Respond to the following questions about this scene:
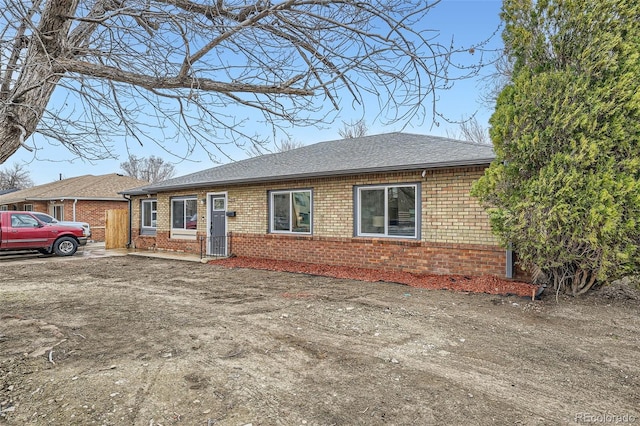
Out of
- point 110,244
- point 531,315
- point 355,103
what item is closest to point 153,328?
point 355,103

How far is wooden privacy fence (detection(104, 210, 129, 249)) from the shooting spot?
1739 cm

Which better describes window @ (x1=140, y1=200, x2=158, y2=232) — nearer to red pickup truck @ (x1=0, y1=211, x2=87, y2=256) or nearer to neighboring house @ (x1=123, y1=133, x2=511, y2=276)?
neighboring house @ (x1=123, y1=133, x2=511, y2=276)

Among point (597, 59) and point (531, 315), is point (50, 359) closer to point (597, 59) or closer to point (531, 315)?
point (531, 315)

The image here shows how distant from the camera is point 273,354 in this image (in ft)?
13.7

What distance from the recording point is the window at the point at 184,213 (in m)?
14.4

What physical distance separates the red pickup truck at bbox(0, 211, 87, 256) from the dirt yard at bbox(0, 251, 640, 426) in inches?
296

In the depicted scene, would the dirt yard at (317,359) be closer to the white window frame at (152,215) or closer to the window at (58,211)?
the white window frame at (152,215)

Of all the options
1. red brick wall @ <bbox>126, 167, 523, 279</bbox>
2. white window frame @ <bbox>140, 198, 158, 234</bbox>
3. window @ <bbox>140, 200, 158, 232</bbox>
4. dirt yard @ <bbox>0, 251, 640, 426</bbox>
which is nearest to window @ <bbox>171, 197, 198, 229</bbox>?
red brick wall @ <bbox>126, 167, 523, 279</bbox>

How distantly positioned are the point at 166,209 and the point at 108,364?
12295 millimetres

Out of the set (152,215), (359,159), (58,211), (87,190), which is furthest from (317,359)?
(58,211)

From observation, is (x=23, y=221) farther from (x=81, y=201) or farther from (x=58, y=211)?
(x=58, y=211)

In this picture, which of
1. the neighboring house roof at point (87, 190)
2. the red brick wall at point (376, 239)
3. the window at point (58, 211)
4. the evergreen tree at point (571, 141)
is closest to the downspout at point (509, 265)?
the red brick wall at point (376, 239)

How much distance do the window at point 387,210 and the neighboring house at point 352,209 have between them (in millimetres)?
26

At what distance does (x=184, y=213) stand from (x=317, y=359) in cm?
1211
